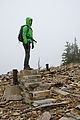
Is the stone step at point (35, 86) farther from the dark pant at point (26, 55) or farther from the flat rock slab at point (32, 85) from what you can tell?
the dark pant at point (26, 55)

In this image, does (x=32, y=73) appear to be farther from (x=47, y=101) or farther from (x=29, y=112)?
(x=29, y=112)

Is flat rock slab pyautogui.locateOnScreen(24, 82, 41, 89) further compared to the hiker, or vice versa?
the hiker

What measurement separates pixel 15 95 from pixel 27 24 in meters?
3.52

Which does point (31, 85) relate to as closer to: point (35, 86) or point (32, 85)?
point (32, 85)

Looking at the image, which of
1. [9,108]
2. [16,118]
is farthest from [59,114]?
[9,108]

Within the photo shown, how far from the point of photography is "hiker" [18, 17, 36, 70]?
6.18m

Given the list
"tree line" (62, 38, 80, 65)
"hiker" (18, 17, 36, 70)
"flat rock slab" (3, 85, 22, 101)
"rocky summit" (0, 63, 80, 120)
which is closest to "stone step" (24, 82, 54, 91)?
"rocky summit" (0, 63, 80, 120)

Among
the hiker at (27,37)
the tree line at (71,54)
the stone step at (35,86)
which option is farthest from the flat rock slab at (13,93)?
the tree line at (71,54)

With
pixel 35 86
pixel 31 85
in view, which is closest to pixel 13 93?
pixel 31 85

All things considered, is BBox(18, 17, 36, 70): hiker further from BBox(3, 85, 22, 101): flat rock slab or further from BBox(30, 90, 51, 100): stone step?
BBox(30, 90, 51, 100): stone step

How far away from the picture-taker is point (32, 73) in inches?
240

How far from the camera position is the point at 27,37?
250 inches

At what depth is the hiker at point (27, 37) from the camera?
20.3ft

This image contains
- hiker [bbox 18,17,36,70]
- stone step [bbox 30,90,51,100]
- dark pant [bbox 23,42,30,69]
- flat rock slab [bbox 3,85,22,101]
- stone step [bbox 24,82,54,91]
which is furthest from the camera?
dark pant [bbox 23,42,30,69]
